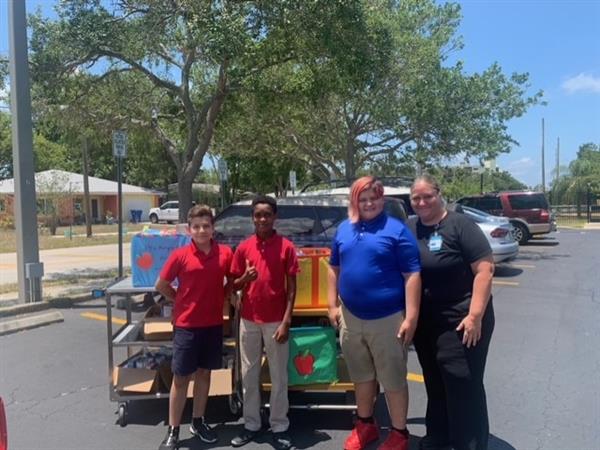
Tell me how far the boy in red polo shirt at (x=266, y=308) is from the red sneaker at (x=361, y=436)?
0.43m

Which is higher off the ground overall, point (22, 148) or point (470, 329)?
point (22, 148)

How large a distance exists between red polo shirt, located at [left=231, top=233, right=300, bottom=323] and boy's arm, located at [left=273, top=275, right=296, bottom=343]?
0.03 m

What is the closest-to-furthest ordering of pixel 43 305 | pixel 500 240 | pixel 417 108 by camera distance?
1. pixel 43 305
2. pixel 500 240
3. pixel 417 108

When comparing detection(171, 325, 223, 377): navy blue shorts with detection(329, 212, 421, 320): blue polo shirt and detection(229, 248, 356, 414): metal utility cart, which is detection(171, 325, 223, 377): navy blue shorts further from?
detection(329, 212, 421, 320): blue polo shirt

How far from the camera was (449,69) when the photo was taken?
705 inches

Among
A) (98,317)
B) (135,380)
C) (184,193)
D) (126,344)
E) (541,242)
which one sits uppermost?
(184,193)

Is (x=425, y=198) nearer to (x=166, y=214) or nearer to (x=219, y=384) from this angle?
(x=219, y=384)

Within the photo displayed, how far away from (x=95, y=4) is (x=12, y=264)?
8236mm

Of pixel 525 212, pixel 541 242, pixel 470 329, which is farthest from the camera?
pixel 541 242

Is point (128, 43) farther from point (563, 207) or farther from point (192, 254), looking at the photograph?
point (563, 207)

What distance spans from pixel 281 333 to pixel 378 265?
91 cm

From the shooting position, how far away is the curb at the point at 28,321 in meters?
7.56

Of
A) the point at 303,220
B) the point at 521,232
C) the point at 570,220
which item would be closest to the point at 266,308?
the point at 303,220

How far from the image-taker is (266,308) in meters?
3.99
